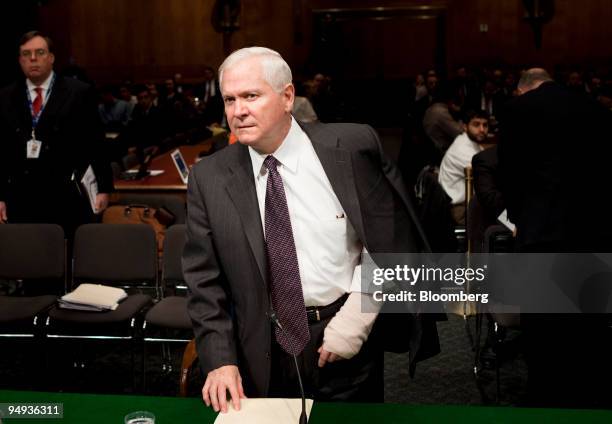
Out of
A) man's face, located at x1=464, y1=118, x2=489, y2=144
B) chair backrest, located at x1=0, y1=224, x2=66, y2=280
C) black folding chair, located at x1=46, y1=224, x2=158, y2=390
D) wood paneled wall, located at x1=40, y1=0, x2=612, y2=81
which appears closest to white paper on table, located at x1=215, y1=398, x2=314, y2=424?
black folding chair, located at x1=46, y1=224, x2=158, y2=390

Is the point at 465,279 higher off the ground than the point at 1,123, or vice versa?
the point at 1,123

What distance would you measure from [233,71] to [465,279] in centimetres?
361

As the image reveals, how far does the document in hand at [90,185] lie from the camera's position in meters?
4.96

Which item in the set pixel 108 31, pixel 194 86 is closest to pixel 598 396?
pixel 194 86

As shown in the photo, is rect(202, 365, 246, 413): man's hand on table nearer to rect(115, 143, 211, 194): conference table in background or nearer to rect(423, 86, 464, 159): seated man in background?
rect(115, 143, 211, 194): conference table in background

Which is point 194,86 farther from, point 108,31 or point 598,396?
point 598,396

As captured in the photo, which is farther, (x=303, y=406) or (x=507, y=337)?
(x=507, y=337)

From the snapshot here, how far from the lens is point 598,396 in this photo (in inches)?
161

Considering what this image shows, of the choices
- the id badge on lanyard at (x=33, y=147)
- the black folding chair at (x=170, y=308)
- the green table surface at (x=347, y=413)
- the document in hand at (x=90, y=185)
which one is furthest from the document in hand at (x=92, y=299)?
the green table surface at (x=347, y=413)

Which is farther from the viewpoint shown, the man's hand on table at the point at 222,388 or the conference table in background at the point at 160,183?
the conference table in background at the point at 160,183

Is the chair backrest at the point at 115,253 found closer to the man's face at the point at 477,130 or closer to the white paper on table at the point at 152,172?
the white paper on table at the point at 152,172

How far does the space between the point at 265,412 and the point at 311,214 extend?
0.55m

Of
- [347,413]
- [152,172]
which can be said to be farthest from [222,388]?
[152,172]

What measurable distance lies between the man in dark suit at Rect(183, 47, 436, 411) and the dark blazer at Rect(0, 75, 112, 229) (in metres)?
2.89
